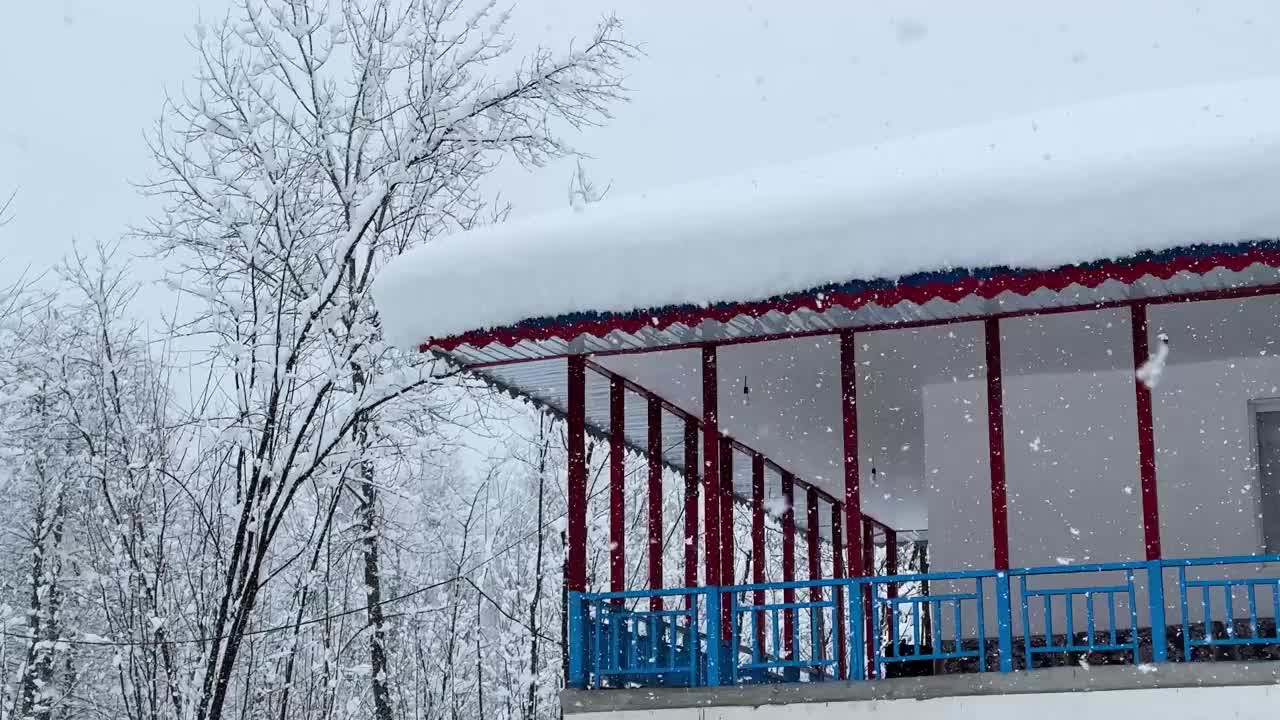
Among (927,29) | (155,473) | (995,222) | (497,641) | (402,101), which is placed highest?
(927,29)

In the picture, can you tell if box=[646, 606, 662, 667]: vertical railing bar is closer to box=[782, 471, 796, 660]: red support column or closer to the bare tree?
box=[782, 471, 796, 660]: red support column

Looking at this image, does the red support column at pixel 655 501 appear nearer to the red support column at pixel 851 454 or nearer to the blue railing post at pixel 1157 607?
the red support column at pixel 851 454

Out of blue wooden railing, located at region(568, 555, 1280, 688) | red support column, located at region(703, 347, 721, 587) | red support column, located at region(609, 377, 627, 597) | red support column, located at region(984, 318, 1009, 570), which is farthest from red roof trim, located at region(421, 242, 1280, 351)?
blue wooden railing, located at region(568, 555, 1280, 688)

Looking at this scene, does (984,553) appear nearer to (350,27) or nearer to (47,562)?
(350,27)

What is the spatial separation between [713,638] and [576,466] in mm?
2048

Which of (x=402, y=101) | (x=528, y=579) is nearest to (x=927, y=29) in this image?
(x=528, y=579)

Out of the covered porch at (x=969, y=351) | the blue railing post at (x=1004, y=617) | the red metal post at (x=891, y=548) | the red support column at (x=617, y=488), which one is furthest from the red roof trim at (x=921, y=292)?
the red metal post at (x=891, y=548)

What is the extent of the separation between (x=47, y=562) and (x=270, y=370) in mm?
20662

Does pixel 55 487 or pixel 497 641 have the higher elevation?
pixel 55 487

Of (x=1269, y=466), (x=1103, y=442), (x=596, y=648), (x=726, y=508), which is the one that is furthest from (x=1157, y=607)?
(x=726, y=508)

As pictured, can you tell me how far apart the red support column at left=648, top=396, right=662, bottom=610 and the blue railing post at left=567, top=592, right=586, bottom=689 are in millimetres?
1255

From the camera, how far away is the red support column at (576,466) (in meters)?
12.2

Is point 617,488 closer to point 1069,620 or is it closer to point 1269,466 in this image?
point 1069,620

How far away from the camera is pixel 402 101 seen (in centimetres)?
2116
